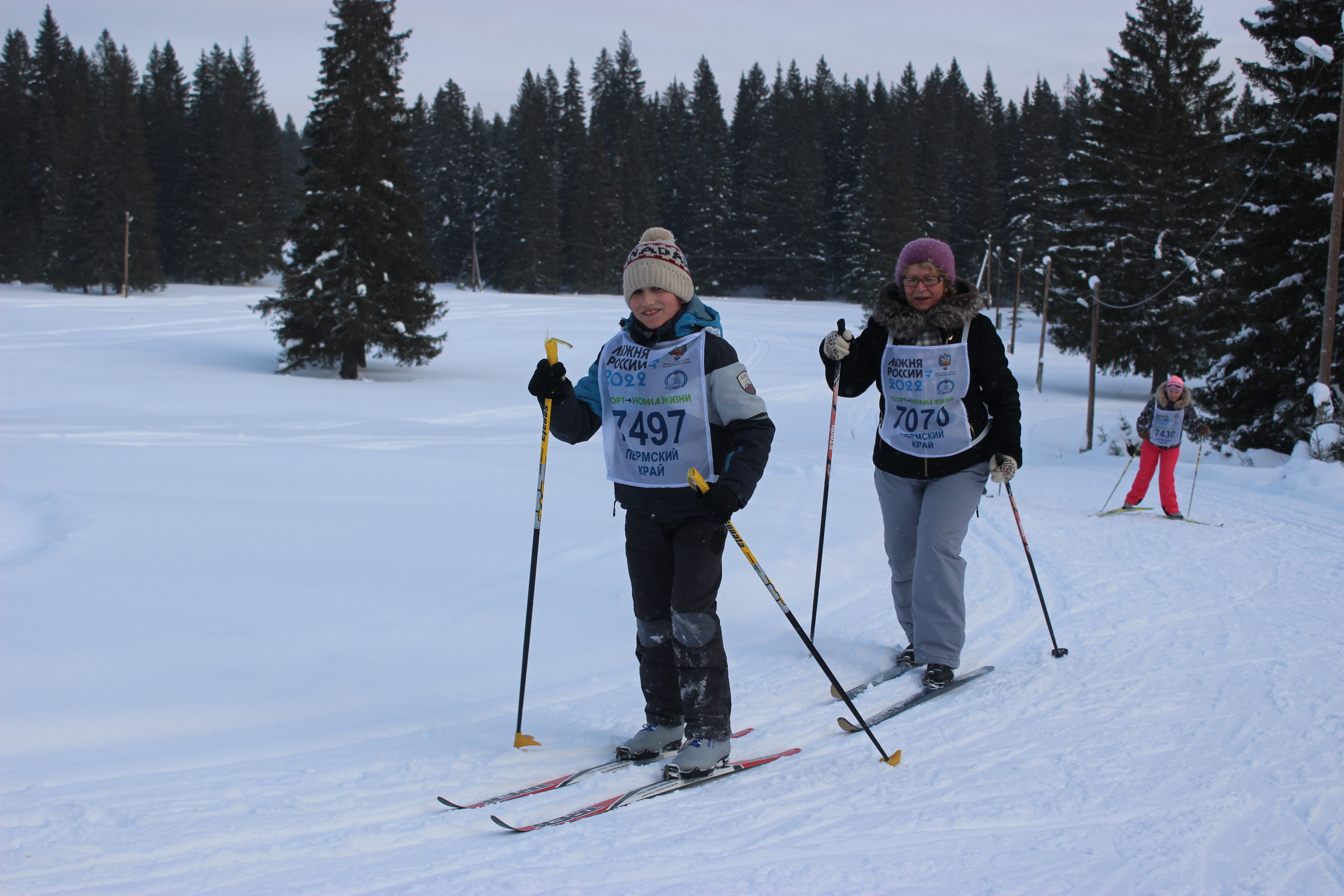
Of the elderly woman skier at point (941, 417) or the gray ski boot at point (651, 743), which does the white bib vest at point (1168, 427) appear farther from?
the gray ski boot at point (651, 743)

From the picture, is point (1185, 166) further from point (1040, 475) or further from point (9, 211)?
point (9, 211)

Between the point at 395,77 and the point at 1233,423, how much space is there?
2215 cm

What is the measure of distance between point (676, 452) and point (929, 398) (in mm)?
1671

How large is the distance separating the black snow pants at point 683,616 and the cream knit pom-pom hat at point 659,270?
2.75ft

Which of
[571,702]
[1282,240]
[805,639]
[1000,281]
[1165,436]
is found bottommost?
[571,702]

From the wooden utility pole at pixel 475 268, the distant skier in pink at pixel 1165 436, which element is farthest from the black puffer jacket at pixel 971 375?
the wooden utility pole at pixel 475 268

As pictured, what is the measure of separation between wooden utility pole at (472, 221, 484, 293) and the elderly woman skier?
60635 mm

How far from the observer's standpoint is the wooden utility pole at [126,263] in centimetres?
4616

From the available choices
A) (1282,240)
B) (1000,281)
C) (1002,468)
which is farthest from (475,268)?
(1002,468)

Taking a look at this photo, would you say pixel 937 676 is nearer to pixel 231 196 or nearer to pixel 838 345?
pixel 838 345

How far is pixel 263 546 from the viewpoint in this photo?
5.79 m

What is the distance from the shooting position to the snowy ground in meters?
2.55

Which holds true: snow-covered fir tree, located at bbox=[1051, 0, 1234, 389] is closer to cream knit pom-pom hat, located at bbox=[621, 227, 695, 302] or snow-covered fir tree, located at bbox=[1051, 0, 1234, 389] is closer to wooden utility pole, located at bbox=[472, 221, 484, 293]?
cream knit pom-pom hat, located at bbox=[621, 227, 695, 302]

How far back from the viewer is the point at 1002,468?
4.14 meters
